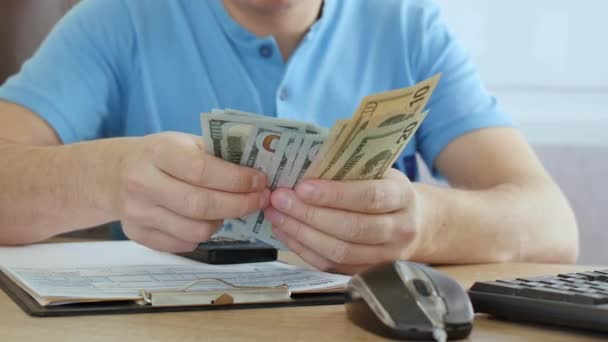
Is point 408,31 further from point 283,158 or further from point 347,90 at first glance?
point 283,158

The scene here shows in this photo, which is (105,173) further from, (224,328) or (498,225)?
(498,225)

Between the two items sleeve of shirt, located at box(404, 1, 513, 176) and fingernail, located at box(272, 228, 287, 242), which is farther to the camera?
sleeve of shirt, located at box(404, 1, 513, 176)

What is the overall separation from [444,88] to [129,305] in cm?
88

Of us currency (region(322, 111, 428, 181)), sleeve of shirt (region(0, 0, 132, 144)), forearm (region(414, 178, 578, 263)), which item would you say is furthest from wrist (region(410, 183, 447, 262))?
sleeve of shirt (region(0, 0, 132, 144))

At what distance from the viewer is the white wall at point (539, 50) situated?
2072 millimetres

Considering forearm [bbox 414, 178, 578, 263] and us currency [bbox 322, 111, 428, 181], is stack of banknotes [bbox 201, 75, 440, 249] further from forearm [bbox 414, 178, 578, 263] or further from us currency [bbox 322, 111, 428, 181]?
forearm [bbox 414, 178, 578, 263]

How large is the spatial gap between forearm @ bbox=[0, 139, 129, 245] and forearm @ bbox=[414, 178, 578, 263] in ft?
1.21

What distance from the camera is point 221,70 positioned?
57.0 inches

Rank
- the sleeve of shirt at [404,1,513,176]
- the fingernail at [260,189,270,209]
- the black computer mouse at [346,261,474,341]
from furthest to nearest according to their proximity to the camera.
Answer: the sleeve of shirt at [404,1,513,176], the fingernail at [260,189,270,209], the black computer mouse at [346,261,474,341]

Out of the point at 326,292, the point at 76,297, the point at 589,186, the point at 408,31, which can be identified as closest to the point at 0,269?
the point at 76,297

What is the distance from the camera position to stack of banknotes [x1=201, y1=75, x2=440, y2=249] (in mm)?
806

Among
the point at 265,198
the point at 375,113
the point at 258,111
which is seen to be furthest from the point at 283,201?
the point at 258,111

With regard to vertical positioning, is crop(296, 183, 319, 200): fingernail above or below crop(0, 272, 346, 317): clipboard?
above

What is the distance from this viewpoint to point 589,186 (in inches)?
76.8
